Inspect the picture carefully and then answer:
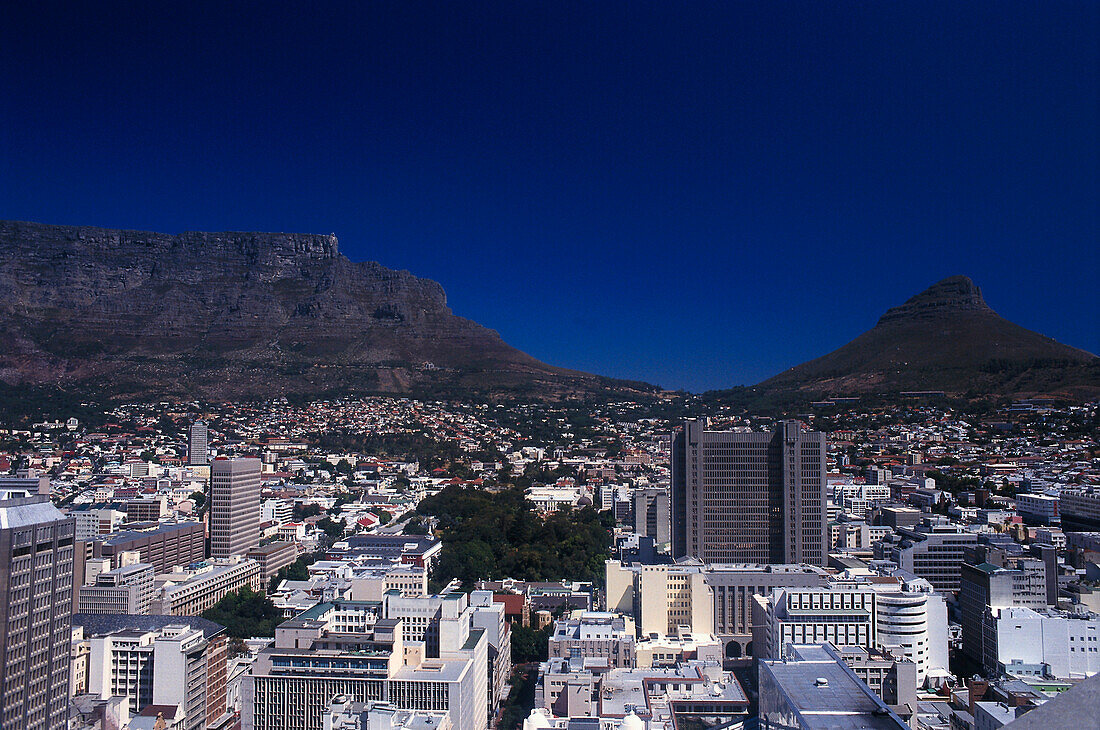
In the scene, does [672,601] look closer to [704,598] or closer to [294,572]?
[704,598]

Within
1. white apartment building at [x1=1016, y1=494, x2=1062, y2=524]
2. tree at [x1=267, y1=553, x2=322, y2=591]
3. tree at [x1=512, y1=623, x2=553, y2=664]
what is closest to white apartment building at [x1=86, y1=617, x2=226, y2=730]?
tree at [x1=512, y1=623, x2=553, y2=664]

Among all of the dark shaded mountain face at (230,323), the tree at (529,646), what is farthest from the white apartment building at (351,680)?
the dark shaded mountain face at (230,323)

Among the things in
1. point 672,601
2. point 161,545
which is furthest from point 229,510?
point 672,601

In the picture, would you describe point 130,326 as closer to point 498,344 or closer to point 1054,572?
point 498,344

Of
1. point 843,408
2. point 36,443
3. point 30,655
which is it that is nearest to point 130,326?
point 36,443

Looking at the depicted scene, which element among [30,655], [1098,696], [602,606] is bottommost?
[602,606]

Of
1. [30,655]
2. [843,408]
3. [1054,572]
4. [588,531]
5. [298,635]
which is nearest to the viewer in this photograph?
[30,655]

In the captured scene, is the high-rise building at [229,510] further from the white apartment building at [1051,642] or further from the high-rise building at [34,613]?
the white apartment building at [1051,642]
